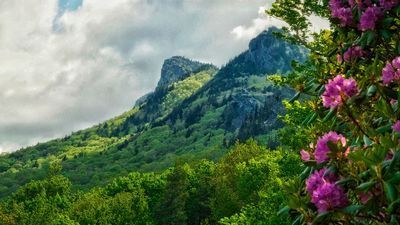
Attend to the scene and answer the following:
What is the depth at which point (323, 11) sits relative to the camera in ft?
78.6

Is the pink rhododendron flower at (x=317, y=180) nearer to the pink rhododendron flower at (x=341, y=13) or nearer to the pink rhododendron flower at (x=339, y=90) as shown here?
the pink rhododendron flower at (x=339, y=90)

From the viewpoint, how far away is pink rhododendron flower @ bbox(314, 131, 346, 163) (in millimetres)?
5590

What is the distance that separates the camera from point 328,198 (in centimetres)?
527

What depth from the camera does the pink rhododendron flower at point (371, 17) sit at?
23.4 feet

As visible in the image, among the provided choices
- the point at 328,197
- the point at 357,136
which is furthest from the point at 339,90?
the point at 328,197

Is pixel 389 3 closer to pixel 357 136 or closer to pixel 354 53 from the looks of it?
pixel 354 53

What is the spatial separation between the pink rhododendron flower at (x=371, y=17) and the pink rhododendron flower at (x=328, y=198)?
2872mm

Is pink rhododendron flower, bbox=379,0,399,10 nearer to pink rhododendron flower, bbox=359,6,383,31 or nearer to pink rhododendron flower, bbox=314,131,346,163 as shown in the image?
pink rhododendron flower, bbox=359,6,383,31

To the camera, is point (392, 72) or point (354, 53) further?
point (354, 53)

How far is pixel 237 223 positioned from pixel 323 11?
22.3 m

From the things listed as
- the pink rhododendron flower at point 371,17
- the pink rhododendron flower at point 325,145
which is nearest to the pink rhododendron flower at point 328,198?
the pink rhododendron flower at point 325,145

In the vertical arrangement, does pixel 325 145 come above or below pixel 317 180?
above

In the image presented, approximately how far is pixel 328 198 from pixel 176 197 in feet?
273

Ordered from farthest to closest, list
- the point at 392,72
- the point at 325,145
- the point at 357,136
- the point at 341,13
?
the point at 341,13
the point at 357,136
the point at 392,72
the point at 325,145
